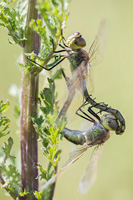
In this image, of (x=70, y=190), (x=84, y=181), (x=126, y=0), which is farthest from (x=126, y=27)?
(x=84, y=181)

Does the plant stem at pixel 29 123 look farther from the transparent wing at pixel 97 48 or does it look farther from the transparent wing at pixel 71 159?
the transparent wing at pixel 97 48

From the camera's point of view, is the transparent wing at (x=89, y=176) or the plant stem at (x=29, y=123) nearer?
the plant stem at (x=29, y=123)

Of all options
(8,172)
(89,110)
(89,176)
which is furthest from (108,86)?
(8,172)

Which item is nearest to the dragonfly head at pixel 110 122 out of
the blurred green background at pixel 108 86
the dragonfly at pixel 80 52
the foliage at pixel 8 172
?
the dragonfly at pixel 80 52

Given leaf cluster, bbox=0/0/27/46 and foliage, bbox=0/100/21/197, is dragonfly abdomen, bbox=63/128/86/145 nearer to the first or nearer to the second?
foliage, bbox=0/100/21/197

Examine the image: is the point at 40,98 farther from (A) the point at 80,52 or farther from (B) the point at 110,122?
(B) the point at 110,122

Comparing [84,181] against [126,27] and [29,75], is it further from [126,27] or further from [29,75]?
[126,27]

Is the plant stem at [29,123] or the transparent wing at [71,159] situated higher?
the plant stem at [29,123]
